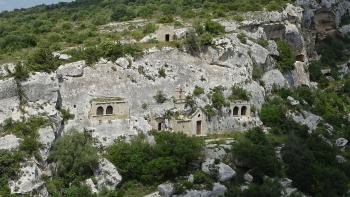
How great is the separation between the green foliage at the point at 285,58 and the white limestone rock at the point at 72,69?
2374cm

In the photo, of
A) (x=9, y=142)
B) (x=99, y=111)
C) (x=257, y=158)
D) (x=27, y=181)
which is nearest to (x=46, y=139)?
(x=9, y=142)

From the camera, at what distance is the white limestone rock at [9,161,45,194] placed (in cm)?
4092

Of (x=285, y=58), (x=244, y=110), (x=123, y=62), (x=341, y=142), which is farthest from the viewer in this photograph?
(x=285, y=58)

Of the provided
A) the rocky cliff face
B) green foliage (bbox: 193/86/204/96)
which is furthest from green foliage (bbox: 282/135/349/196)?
green foliage (bbox: 193/86/204/96)

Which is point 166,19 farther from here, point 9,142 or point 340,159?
point 9,142

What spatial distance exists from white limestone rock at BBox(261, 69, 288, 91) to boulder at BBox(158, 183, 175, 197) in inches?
802

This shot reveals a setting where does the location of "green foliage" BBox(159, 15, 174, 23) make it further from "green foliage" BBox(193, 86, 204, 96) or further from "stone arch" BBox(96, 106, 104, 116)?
"stone arch" BBox(96, 106, 104, 116)

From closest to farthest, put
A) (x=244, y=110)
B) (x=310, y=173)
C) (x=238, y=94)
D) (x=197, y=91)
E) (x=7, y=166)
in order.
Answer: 1. (x=7, y=166)
2. (x=310, y=173)
3. (x=197, y=91)
4. (x=244, y=110)
5. (x=238, y=94)

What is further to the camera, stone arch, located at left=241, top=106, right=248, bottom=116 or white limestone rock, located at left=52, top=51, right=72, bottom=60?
stone arch, located at left=241, top=106, right=248, bottom=116

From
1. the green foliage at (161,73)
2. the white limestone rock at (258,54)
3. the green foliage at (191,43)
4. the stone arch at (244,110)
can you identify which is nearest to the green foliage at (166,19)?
the green foliage at (191,43)

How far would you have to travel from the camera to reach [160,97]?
51250 millimetres

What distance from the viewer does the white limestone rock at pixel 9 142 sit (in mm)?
42344

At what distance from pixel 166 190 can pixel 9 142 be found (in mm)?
10928

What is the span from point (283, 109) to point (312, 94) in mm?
8892
